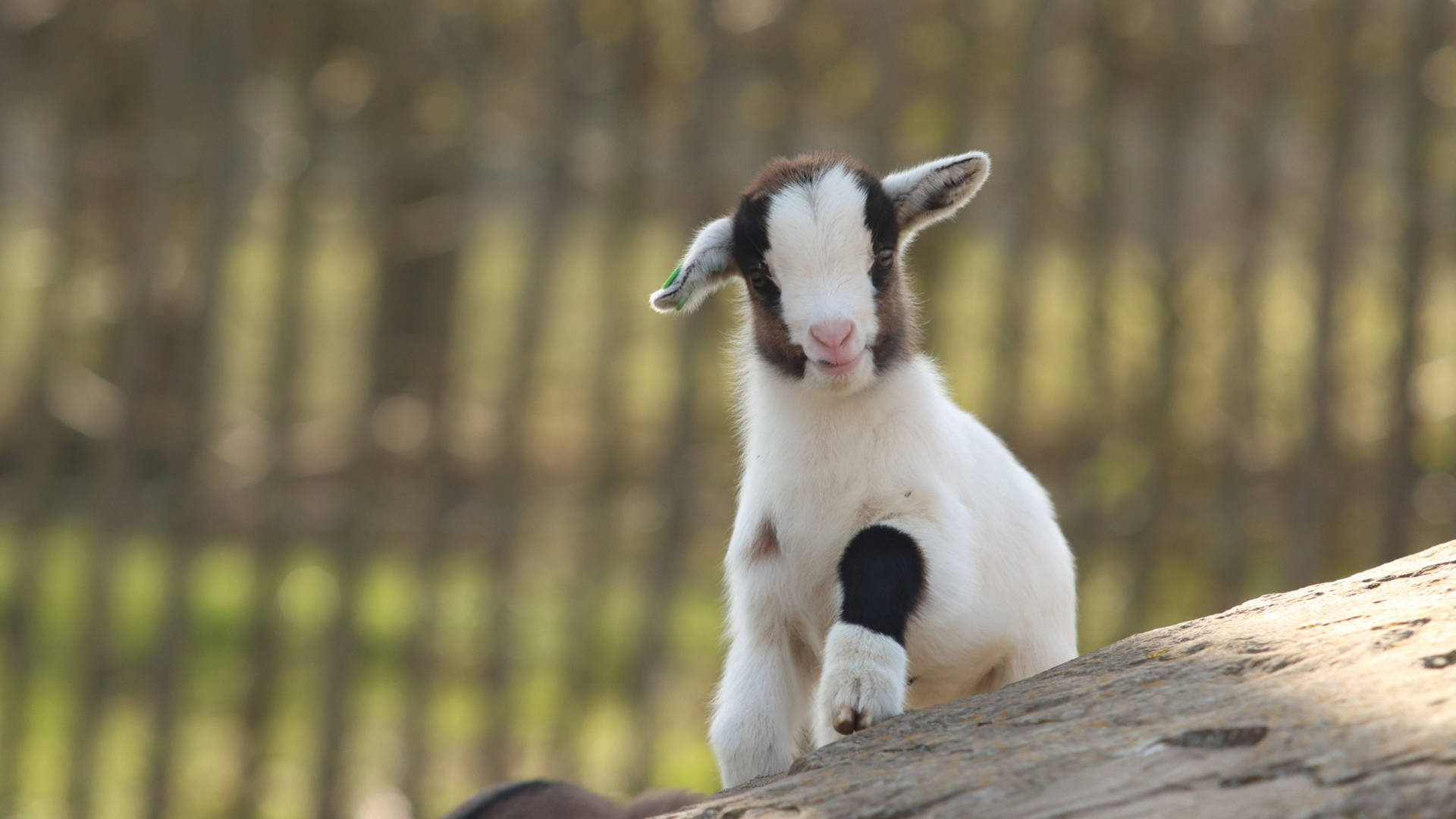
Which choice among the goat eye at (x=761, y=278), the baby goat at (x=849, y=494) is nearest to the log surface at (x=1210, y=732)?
the baby goat at (x=849, y=494)

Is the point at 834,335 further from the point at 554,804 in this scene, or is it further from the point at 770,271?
the point at 554,804

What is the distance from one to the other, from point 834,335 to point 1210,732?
1.06m

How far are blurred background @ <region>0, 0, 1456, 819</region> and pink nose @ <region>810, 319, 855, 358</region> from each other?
142 inches

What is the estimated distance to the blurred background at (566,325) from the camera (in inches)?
265

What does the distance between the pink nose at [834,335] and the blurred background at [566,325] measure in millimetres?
3599

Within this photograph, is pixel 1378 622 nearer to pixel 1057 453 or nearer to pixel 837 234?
pixel 837 234

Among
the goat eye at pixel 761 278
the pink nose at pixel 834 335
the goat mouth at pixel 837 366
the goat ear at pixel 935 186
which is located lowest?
the goat mouth at pixel 837 366

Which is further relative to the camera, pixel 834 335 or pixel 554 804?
pixel 554 804

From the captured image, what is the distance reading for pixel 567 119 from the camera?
6711mm

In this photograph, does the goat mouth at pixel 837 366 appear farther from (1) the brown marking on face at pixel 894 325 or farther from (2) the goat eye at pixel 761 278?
(2) the goat eye at pixel 761 278

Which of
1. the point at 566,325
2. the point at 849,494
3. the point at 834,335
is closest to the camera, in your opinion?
the point at 834,335

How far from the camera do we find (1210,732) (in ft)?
8.48

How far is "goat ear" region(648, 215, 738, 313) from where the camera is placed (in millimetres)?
3490

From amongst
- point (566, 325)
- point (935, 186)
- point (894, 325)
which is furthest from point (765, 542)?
point (566, 325)
